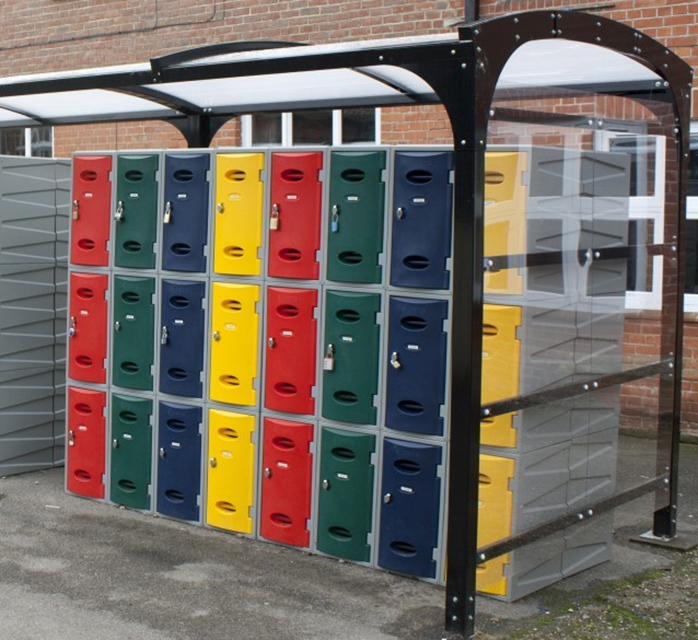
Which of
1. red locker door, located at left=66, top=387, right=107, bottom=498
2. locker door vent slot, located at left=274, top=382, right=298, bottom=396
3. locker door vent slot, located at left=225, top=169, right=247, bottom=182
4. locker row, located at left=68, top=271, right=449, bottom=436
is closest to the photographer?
locker row, located at left=68, top=271, right=449, bottom=436

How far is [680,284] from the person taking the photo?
6.90 metres

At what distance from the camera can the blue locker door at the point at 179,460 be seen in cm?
707

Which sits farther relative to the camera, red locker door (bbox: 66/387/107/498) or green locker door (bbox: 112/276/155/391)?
red locker door (bbox: 66/387/107/498)

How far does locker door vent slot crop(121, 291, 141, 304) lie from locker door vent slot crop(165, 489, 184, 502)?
3.86ft

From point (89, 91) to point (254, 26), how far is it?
4741 mm

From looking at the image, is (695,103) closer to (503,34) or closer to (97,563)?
(503,34)

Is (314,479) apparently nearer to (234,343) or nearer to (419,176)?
(234,343)

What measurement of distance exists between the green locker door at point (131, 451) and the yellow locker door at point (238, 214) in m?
1.11

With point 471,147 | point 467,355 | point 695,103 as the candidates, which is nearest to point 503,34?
point 471,147

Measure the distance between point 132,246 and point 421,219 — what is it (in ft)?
7.10

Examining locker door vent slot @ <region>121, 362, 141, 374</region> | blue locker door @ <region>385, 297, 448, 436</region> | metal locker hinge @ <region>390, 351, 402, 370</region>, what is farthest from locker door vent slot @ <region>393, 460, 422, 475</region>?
locker door vent slot @ <region>121, 362, 141, 374</region>

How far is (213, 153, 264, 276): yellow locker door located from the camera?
6.67 meters

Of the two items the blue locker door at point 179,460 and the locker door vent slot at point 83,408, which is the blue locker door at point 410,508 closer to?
the blue locker door at point 179,460

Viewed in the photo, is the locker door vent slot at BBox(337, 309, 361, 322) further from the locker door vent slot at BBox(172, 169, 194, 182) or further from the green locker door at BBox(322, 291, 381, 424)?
the locker door vent slot at BBox(172, 169, 194, 182)
